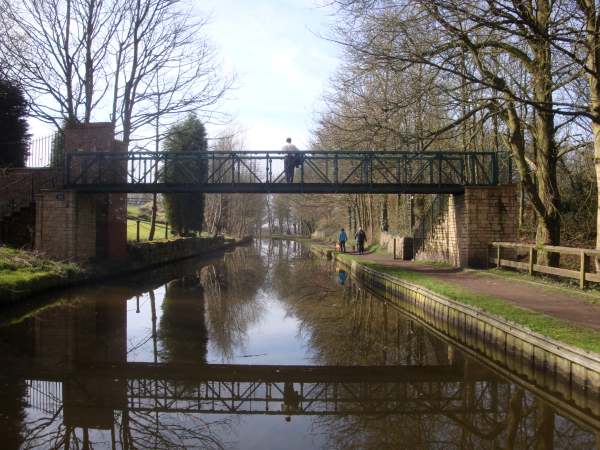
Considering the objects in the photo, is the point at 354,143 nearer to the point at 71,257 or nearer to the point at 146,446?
the point at 71,257

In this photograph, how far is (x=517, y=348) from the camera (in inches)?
310

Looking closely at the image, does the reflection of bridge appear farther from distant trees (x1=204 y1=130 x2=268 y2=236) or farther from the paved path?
distant trees (x1=204 y1=130 x2=268 y2=236)

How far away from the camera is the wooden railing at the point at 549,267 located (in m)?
11.5

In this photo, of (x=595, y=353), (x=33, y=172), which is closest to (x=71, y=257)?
(x=33, y=172)

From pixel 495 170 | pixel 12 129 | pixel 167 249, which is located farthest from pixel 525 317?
pixel 12 129

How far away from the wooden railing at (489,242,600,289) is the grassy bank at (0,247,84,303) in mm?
12920

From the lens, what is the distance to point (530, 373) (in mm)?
7359

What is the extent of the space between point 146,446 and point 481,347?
6123 mm

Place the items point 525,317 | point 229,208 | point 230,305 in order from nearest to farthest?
1. point 525,317
2. point 230,305
3. point 229,208

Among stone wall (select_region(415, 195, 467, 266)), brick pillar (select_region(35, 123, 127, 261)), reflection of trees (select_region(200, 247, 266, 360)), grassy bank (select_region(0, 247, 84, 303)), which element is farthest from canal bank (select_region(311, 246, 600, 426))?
brick pillar (select_region(35, 123, 127, 261))

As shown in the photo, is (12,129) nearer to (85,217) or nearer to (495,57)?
(85,217)

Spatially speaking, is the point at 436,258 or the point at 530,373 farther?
the point at 436,258

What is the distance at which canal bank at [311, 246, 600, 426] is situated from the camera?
6.20 m

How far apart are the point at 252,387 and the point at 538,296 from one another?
7.33m
